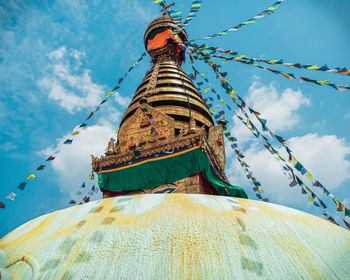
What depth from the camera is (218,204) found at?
9.11ft

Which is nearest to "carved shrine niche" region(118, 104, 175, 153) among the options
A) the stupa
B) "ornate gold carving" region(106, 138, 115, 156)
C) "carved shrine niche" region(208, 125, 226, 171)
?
"ornate gold carving" region(106, 138, 115, 156)

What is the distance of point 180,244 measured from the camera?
2289 millimetres

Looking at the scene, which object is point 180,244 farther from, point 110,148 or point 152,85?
point 152,85

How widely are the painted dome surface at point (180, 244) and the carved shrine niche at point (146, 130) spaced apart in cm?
805

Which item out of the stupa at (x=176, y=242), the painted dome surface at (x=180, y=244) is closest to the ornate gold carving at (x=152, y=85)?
the stupa at (x=176, y=242)

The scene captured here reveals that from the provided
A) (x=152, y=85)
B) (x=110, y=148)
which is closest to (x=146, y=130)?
(x=110, y=148)

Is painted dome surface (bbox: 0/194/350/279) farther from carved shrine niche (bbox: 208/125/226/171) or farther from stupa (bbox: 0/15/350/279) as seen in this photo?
carved shrine niche (bbox: 208/125/226/171)

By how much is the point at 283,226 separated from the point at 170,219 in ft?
3.15

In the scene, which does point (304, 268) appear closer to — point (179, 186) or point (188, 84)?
point (179, 186)

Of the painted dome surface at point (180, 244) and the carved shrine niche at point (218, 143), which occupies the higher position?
the carved shrine niche at point (218, 143)

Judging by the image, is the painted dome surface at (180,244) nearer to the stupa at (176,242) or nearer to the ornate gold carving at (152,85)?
the stupa at (176,242)

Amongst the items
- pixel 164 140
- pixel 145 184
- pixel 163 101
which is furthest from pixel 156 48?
pixel 145 184

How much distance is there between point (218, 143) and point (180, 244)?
1009 cm

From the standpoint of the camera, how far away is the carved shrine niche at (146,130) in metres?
11.1
